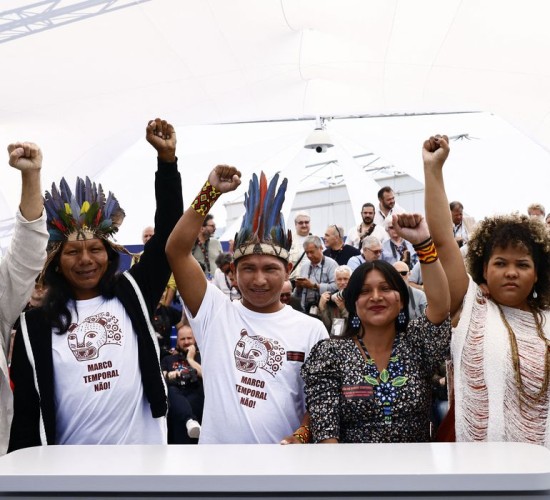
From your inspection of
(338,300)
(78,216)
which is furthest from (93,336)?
(338,300)

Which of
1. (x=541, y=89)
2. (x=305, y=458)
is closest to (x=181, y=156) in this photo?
(x=541, y=89)

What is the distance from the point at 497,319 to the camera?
1.99 m

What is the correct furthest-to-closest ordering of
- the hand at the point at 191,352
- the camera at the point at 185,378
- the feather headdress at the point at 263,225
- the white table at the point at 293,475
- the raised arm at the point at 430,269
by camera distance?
the hand at the point at 191,352 → the camera at the point at 185,378 → the feather headdress at the point at 263,225 → the raised arm at the point at 430,269 → the white table at the point at 293,475

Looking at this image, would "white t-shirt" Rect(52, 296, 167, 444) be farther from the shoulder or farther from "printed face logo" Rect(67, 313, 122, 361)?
the shoulder

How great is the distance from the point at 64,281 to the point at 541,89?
7983 millimetres

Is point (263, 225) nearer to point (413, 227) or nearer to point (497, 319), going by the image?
point (413, 227)

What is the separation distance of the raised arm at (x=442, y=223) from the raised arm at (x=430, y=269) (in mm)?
46

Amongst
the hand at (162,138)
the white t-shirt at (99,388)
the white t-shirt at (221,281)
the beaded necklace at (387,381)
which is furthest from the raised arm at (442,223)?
the white t-shirt at (221,281)

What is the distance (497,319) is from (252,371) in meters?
0.71

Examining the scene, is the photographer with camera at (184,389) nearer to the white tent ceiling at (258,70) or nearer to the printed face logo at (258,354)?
the printed face logo at (258,354)

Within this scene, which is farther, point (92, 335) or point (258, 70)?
point (258, 70)

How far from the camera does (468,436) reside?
1.90 metres

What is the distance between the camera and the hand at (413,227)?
2.00m

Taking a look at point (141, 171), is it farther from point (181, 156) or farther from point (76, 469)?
point (76, 469)
